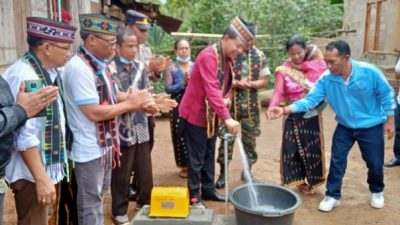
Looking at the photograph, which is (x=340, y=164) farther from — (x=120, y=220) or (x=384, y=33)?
(x=384, y=33)

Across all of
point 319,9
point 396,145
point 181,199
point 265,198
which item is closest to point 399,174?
point 396,145

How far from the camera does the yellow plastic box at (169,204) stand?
2.97 metres

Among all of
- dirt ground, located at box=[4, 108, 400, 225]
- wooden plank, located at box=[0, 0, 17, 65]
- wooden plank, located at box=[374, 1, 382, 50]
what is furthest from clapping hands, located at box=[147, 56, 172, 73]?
wooden plank, located at box=[374, 1, 382, 50]

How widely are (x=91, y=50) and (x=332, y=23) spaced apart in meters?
13.3

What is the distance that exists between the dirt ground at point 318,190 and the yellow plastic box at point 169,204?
2.67 feet

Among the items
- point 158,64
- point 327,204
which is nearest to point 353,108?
point 327,204

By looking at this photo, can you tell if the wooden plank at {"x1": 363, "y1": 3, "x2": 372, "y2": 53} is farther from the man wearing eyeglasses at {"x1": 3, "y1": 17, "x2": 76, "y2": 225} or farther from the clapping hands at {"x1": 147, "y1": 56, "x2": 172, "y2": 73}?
the man wearing eyeglasses at {"x1": 3, "y1": 17, "x2": 76, "y2": 225}

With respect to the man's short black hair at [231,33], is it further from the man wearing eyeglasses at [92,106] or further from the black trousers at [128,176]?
the black trousers at [128,176]

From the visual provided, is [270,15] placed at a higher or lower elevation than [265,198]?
higher

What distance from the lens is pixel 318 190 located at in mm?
4508

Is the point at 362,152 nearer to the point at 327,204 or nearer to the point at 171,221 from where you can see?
the point at 327,204

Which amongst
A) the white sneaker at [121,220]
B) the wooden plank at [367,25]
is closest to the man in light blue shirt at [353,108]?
the white sneaker at [121,220]

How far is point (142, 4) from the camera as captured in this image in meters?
7.03

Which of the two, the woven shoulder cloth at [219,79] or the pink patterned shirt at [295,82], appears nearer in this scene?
the woven shoulder cloth at [219,79]
